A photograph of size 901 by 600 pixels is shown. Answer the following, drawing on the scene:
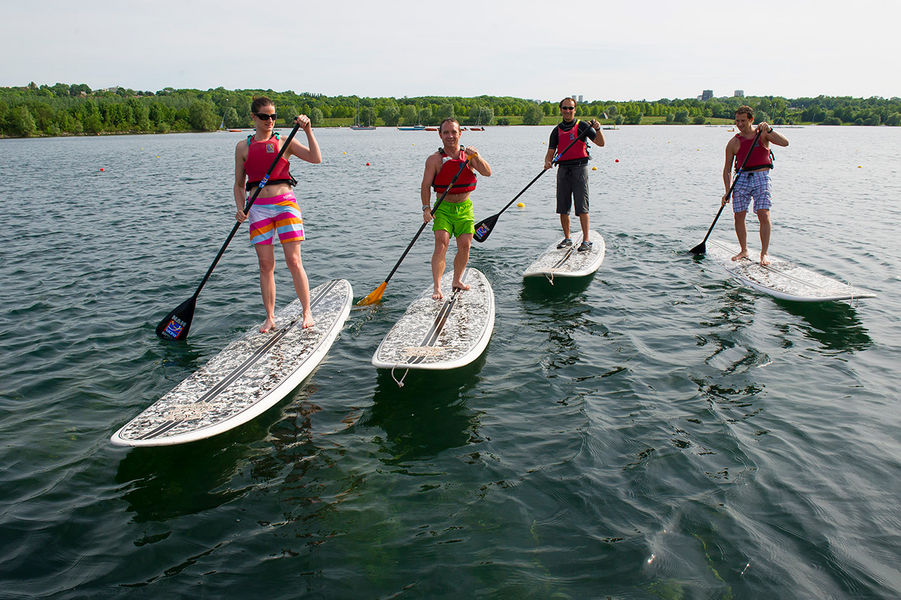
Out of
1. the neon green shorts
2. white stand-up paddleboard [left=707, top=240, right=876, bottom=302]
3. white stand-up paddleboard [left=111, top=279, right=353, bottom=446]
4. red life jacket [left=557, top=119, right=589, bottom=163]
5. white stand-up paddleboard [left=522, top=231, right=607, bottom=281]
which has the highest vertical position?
red life jacket [left=557, top=119, right=589, bottom=163]

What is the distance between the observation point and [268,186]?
20.1 ft

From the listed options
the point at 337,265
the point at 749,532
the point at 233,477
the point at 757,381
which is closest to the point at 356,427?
the point at 233,477

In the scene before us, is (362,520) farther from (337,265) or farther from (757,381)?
(337,265)

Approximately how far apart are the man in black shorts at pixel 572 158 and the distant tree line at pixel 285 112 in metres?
84.9

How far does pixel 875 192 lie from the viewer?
21.0 meters

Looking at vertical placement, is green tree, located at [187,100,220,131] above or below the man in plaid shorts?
above

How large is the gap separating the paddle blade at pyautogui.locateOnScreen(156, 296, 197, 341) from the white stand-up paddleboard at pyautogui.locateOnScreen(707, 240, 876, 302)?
353 inches

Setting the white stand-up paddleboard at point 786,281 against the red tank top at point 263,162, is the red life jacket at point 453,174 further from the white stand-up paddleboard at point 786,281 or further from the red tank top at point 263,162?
the white stand-up paddleboard at point 786,281

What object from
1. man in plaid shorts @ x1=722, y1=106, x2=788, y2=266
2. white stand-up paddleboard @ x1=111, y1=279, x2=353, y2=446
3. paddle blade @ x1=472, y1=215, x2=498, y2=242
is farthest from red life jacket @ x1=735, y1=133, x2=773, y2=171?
white stand-up paddleboard @ x1=111, y1=279, x2=353, y2=446

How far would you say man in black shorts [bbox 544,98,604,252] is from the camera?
31.6 ft

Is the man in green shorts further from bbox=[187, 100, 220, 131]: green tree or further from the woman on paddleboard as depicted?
bbox=[187, 100, 220, 131]: green tree

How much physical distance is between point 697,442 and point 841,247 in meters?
10.4

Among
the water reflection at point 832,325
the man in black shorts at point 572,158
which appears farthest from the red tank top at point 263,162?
the water reflection at point 832,325

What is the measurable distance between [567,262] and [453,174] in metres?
3.63
